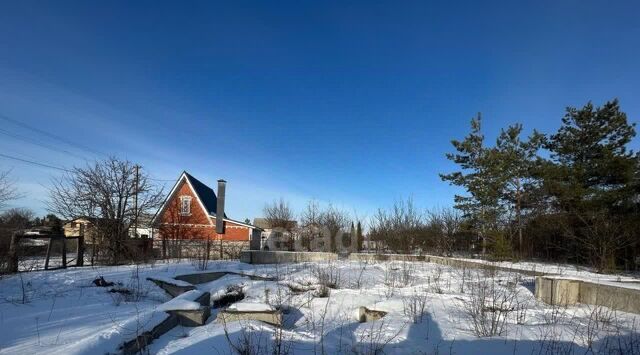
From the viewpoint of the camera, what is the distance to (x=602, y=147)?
16562 mm

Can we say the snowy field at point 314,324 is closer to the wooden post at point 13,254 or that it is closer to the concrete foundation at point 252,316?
the concrete foundation at point 252,316

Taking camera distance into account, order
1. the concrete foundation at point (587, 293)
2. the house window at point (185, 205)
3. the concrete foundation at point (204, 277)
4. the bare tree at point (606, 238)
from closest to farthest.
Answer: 1. the concrete foundation at point (587, 293)
2. the concrete foundation at point (204, 277)
3. the bare tree at point (606, 238)
4. the house window at point (185, 205)

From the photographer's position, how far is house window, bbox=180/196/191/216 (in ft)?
90.3

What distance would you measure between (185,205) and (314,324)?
2414 centimetres

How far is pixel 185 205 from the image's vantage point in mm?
27703

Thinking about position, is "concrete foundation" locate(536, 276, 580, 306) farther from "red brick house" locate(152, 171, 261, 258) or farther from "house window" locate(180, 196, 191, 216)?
"house window" locate(180, 196, 191, 216)

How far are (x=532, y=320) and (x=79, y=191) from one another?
16083 millimetres

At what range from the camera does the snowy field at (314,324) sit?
3.99 meters

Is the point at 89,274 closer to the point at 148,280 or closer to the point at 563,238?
the point at 148,280

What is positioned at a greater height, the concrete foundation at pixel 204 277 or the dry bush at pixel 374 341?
the dry bush at pixel 374 341

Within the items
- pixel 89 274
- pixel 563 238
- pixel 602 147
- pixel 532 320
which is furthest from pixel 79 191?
pixel 602 147

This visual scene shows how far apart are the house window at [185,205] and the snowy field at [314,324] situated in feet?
62.2

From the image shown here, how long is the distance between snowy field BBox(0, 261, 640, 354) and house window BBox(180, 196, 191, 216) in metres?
19.0

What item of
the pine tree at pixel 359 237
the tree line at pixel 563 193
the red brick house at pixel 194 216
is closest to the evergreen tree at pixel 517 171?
the tree line at pixel 563 193
